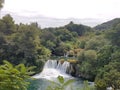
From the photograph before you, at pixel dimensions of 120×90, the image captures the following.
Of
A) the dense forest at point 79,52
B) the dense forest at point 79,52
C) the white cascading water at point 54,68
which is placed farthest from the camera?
the white cascading water at point 54,68

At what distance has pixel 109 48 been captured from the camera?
23188 mm

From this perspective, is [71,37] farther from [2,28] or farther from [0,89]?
[0,89]

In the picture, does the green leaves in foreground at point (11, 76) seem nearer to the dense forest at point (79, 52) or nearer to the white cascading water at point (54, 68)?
the dense forest at point (79, 52)

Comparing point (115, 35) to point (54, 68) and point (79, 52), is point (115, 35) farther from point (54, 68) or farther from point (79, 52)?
point (54, 68)

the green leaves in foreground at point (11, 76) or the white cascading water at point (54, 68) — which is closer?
the green leaves in foreground at point (11, 76)

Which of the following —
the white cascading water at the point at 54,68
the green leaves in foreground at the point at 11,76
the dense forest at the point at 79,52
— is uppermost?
the green leaves in foreground at the point at 11,76

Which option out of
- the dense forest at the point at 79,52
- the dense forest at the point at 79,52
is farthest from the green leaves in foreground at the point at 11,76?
the dense forest at the point at 79,52

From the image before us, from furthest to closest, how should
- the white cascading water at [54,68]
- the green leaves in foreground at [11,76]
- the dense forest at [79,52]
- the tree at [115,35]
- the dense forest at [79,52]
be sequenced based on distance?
the white cascading water at [54,68]
the tree at [115,35]
the dense forest at [79,52]
the dense forest at [79,52]
the green leaves in foreground at [11,76]

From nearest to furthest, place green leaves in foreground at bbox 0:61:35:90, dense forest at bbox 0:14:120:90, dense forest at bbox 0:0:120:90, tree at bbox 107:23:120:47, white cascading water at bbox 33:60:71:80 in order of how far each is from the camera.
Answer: green leaves in foreground at bbox 0:61:35:90
dense forest at bbox 0:0:120:90
dense forest at bbox 0:14:120:90
tree at bbox 107:23:120:47
white cascading water at bbox 33:60:71:80

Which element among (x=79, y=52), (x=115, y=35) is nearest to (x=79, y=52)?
(x=79, y=52)

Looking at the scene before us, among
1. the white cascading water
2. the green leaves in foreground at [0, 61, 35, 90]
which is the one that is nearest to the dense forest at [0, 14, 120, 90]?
the white cascading water

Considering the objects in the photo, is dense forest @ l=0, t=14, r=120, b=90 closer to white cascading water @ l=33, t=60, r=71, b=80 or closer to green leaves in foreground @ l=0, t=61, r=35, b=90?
white cascading water @ l=33, t=60, r=71, b=80

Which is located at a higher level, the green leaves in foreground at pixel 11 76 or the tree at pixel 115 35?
the green leaves in foreground at pixel 11 76

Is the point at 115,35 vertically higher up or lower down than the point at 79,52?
higher up
